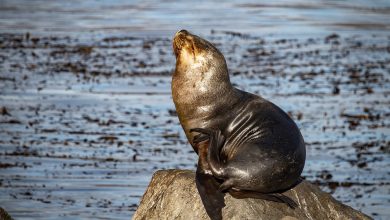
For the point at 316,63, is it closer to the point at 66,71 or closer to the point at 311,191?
the point at 66,71

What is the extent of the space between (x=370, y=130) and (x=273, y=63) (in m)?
5.69

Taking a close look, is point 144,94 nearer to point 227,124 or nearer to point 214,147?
point 227,124

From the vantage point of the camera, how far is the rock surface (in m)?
7.62

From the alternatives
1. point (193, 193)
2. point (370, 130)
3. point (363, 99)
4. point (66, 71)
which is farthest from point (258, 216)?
point (66, 71)

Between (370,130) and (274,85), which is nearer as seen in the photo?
(370,130)

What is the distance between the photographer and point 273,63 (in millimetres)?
21734

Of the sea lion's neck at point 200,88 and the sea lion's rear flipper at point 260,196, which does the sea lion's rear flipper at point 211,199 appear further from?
the sea lion's neck at point 200,88

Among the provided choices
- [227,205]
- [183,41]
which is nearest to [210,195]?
[227,205]

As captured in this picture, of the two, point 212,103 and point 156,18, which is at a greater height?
point 212,103

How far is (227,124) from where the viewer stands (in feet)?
25.6

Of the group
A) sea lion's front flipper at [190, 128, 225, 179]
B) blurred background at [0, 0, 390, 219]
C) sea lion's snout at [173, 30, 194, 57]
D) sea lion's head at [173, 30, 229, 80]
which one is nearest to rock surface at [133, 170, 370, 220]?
sea lion's front flipper at [190, 128, 225, 179]

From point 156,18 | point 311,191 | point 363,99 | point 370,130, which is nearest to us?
point 311,191

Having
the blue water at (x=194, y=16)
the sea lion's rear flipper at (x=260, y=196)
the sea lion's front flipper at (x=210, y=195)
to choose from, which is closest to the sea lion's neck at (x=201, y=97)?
the sea lion's front flipper at (x=210, y=195)

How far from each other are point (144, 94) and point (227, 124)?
35.3ft
